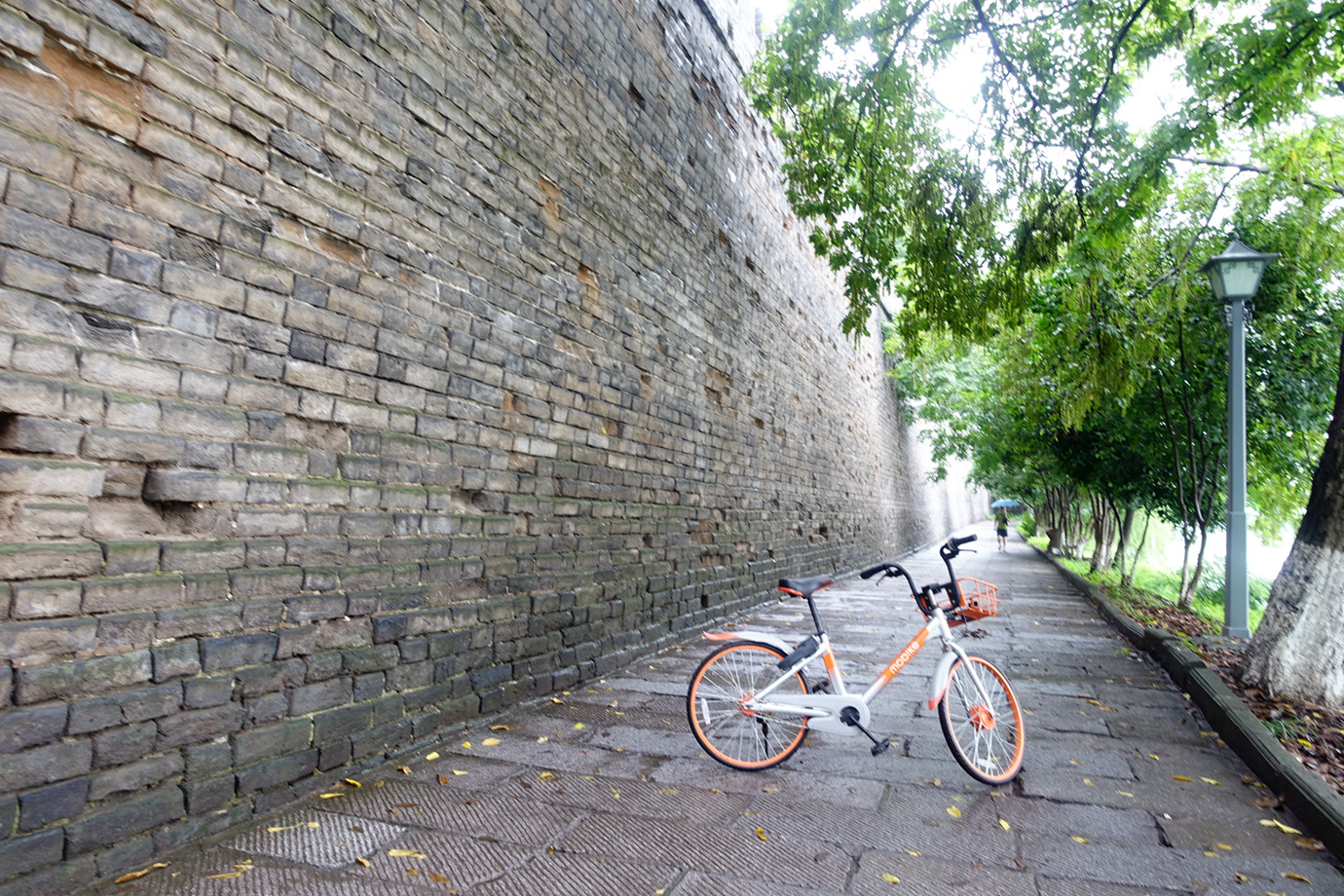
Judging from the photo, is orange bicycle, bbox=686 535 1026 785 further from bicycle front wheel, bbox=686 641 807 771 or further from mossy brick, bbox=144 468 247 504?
mossy brick, bbox=144 468 247 504

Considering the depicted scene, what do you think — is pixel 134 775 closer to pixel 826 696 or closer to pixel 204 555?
pixel 204 555

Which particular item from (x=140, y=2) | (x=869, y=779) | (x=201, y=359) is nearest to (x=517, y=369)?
(x=201, y=359)

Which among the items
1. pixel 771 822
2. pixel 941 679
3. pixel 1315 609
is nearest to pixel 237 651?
pixel 771 822

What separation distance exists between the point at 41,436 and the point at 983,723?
3697 millimetres

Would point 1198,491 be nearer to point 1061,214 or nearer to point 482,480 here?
point 1061,214

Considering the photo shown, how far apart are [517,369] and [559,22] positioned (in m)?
2.38

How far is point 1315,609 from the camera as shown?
175 inches

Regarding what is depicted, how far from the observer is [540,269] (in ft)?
15.1

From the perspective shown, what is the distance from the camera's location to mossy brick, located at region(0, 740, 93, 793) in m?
2.06

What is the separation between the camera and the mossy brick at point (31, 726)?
2059 millimetres

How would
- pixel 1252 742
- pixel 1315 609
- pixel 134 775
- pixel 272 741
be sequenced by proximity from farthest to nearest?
pixel 1315 609, pixel 1252 742, pixel 272 741, pixel 134 775

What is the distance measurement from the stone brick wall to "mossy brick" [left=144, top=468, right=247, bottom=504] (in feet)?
0.04

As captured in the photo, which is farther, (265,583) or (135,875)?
(265,583)

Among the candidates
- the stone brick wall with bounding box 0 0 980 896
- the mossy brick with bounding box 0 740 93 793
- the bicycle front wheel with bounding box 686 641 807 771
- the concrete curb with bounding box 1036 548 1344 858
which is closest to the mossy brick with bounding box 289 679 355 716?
the stone brick wall with bounding box 0 0 980 896
